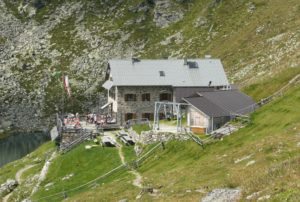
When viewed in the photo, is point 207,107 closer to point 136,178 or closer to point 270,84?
point 270,84

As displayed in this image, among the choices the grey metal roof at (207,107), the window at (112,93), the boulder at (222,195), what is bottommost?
the boulder at (222,195)

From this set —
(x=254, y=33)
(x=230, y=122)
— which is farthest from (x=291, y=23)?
(x=230, y=122)

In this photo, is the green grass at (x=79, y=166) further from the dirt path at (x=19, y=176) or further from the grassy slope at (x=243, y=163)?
the grassy slope at (x=243, y=163)

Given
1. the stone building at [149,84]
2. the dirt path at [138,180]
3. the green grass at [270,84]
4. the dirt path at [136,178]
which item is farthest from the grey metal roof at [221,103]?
the stone building at [149,84]

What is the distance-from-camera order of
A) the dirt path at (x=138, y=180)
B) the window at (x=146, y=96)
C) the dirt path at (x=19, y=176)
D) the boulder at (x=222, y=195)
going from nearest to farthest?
the boulder at (x=222, y=195) < the dirt path at (x=138, y=180) < the dirt path at (x=19, y=176) < the window at (x=146, y=96)

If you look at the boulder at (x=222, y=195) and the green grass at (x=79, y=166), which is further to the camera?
the green grass at (x=79, y=166)

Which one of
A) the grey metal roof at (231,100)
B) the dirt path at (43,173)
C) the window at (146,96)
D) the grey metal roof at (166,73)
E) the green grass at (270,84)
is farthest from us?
the window at (146,96)

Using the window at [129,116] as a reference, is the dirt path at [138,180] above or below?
below

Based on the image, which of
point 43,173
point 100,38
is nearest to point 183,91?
point 43,173
